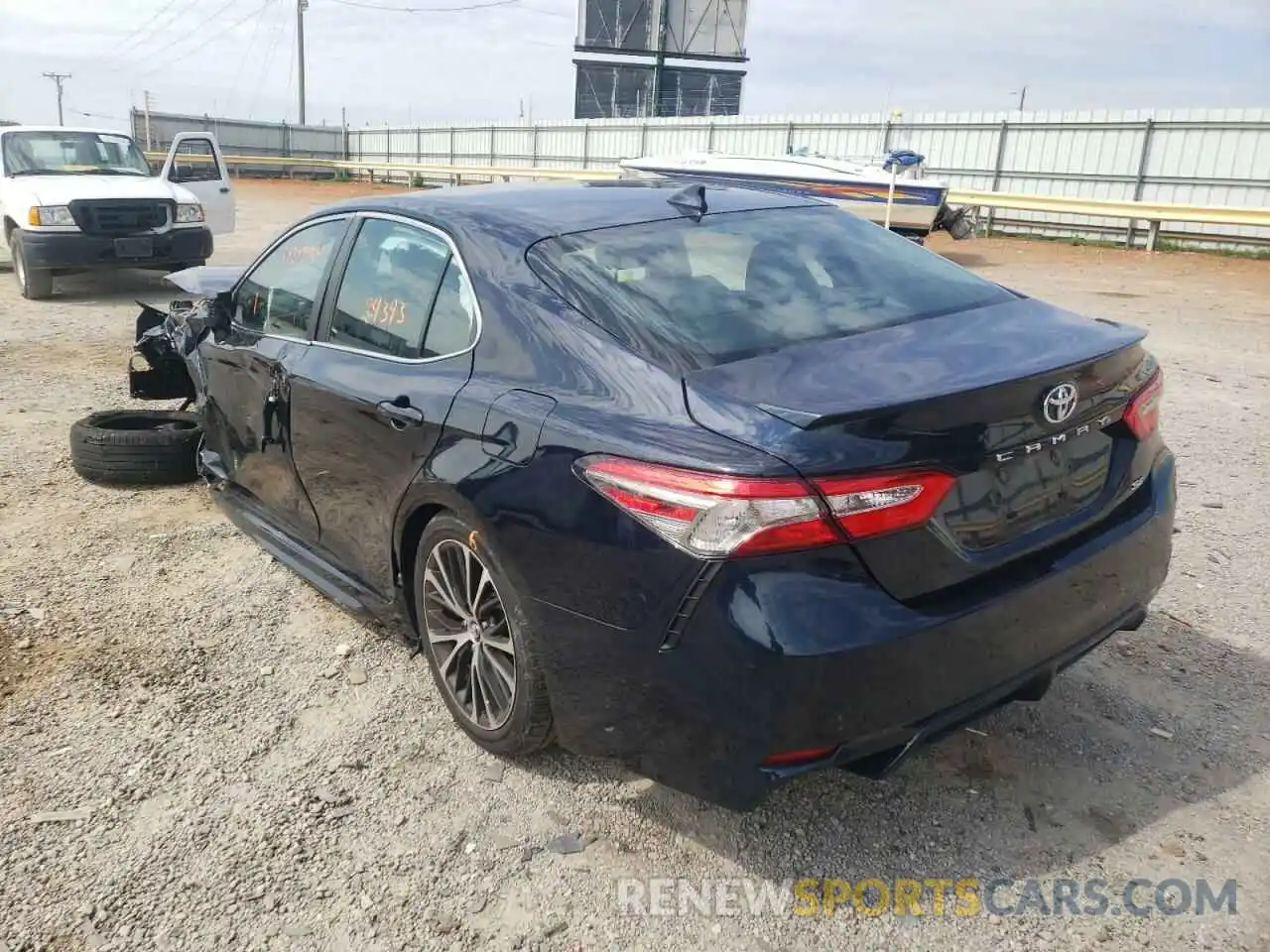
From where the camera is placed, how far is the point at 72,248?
35.9 feet

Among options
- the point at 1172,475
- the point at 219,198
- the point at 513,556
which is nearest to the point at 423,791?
the point at 513,556

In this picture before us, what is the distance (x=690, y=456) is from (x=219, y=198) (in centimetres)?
1386

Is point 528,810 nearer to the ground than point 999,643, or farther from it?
nearer to the ground

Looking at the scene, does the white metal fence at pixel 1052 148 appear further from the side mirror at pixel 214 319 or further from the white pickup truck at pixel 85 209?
the side mirror at pixel 214 319

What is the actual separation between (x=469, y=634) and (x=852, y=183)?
615 inches

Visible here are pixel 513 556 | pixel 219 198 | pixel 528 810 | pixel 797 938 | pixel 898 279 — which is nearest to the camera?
pixel 797 938

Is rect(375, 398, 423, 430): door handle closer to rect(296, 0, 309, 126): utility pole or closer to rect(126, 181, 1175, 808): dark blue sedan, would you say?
rect(126, 181, 1175, 808): dark blue sedan

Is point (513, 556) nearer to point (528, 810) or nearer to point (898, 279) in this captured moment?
point (528, 810)

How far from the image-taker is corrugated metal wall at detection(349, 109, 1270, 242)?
19.4 meters

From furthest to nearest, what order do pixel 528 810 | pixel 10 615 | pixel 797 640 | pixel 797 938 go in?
pixel 10 615
pixel 528 810
pixel 797 938
pixel 797 640

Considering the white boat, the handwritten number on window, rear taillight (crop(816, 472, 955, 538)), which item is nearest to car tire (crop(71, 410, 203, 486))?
the handwritten number on window

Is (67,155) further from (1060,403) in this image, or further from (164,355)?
(1060,403)

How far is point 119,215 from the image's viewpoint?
11164 mm

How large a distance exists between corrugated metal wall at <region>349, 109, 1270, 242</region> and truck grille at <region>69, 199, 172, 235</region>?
1722 cm
